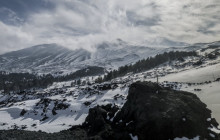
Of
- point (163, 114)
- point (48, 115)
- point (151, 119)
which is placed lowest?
point (48, 115)

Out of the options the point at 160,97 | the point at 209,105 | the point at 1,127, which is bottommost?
the point at 1,127

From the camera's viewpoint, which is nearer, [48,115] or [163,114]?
[163,114]

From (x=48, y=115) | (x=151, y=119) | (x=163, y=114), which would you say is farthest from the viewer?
(x=48, y=115)

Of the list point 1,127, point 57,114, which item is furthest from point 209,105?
point 1,127

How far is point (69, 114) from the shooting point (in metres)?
63.4

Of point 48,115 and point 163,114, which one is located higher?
point 163,114

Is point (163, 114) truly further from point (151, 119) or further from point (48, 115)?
point (48, 115)

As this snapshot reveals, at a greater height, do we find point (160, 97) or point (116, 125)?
point (160, 97)

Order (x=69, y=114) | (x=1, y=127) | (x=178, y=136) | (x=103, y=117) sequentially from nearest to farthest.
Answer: (x=178, y=136) → (x=103, y=117) → (x=1, y=127) → (x=69, y=114)

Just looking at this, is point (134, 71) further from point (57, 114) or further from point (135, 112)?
point (135, 112)

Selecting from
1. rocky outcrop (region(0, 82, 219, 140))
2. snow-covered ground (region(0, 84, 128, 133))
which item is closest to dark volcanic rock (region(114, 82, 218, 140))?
rocky outcrop (region(0, 82, 219, 140))

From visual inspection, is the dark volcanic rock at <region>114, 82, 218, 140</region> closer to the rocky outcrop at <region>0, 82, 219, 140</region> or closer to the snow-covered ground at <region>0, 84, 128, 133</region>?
the rocky outcrop at <region>0, 82, 219, 140</region>

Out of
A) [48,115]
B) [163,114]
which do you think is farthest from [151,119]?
[48,115]

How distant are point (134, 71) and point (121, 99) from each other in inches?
5069
